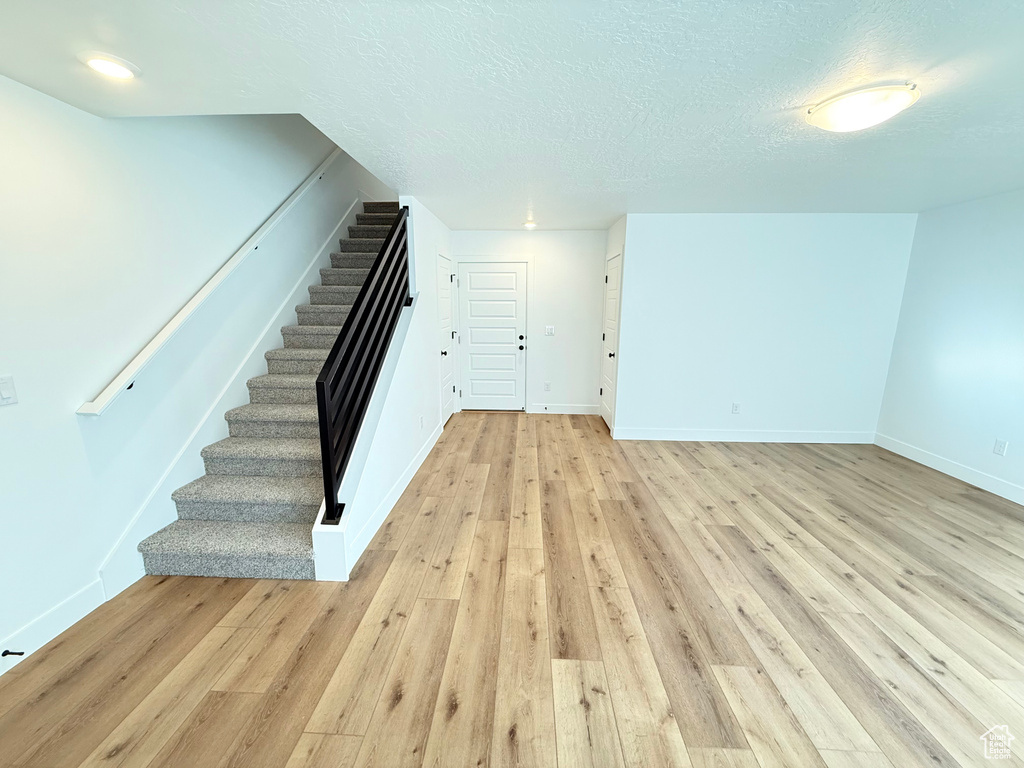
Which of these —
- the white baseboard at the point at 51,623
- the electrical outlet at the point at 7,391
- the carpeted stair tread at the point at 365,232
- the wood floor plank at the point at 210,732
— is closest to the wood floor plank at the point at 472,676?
the wood floor plank at the point at 210,732

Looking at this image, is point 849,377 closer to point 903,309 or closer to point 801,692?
point 903,309

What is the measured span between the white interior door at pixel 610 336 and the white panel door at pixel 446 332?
6.40 feet

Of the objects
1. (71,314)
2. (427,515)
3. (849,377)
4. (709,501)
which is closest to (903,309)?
(849,377)

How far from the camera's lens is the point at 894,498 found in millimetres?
2910

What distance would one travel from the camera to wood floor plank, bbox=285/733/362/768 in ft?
3.88

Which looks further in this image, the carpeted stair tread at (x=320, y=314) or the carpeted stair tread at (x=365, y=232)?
the carpeted stair tread at (x=365, y=232)

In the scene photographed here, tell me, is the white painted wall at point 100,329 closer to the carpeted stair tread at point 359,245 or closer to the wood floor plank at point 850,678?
the carpeted stair tread at point 359,245

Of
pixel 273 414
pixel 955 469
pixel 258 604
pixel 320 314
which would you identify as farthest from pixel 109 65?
pixel 955 469

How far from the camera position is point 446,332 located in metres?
4.46

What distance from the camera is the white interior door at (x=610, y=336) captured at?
420 centimetres

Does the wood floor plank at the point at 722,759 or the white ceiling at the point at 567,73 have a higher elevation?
the white ceiling at the point at 567,73

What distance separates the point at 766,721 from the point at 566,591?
0.87 meters

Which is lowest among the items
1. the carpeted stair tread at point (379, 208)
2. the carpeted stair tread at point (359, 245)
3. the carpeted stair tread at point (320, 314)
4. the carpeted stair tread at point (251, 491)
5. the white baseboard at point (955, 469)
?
the white baseboard at point (955, 469)

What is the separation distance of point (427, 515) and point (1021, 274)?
4.88 m
